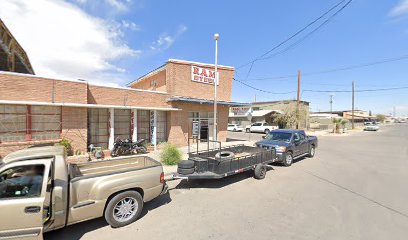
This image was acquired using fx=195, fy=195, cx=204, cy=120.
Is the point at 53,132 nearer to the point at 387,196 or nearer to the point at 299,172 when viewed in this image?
the point at 299,172

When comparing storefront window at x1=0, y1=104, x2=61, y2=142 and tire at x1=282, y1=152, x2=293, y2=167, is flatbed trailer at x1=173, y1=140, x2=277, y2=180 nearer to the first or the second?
tire at x1=282, y1=152, x2=293, y2=167

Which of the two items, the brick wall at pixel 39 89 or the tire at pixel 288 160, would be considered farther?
the tire at pixel 288 160

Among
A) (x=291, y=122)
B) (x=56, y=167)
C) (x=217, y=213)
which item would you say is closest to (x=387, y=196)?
(x=217, y=213)

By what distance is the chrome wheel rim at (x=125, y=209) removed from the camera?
425cm

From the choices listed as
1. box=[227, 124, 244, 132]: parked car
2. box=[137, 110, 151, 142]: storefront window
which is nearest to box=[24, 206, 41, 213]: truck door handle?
box=[137, 110, 151, 142]: storefront window

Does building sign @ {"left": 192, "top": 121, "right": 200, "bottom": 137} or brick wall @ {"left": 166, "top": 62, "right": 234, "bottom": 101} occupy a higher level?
brick wall @ {"left": 166, "top": 62, "right": 234, "bottom": 101}

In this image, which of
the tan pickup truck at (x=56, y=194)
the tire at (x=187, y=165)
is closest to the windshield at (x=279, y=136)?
the tire at (x=187, y=165)

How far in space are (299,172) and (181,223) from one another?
626cm

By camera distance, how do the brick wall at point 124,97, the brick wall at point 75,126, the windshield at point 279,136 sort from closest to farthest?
the brick wall at point 75,126
the windshield at point 279,136
the brick wall at point 124,97

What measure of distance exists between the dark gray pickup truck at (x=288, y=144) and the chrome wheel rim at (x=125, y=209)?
697cm

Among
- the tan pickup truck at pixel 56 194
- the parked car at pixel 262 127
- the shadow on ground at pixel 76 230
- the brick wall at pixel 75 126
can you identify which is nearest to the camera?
the tan pickup truck at pixel 56 194

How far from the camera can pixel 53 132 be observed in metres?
9.55

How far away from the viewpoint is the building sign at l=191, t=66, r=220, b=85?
14.6m

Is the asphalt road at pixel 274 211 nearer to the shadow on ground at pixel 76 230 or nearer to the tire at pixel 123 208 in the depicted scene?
the shadow on ground at pixel 76 230
